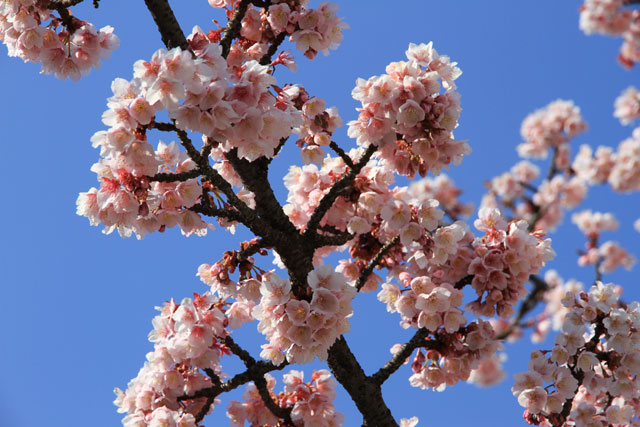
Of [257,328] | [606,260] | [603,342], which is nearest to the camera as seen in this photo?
[257,328]

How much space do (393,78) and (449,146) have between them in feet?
1.87

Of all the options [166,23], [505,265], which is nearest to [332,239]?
[505,265]

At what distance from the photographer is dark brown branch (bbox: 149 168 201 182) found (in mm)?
3213

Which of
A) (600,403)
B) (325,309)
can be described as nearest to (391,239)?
(325,309)

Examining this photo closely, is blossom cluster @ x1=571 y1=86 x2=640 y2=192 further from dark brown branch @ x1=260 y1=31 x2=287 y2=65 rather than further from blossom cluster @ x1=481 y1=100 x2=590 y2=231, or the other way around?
dark brown branch @ x1=260 y1=31 x2=287 y2=65

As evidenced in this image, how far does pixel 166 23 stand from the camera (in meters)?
3.54

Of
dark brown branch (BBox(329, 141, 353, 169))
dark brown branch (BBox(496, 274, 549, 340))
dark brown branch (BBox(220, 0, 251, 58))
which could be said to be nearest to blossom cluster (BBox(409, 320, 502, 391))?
dark brown branch (BBox(329, 141, 353, 169))

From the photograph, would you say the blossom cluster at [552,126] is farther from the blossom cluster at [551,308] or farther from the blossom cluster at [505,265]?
the blossom cluster at [505,265]

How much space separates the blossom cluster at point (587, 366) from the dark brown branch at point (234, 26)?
2937 mm

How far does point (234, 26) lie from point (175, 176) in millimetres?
1101

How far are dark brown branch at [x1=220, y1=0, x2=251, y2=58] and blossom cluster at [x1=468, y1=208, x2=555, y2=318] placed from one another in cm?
216

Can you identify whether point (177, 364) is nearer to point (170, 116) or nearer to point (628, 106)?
point (170, 116)

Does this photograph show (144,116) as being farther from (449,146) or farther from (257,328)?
(449,146)

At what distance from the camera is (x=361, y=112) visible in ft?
11.9
